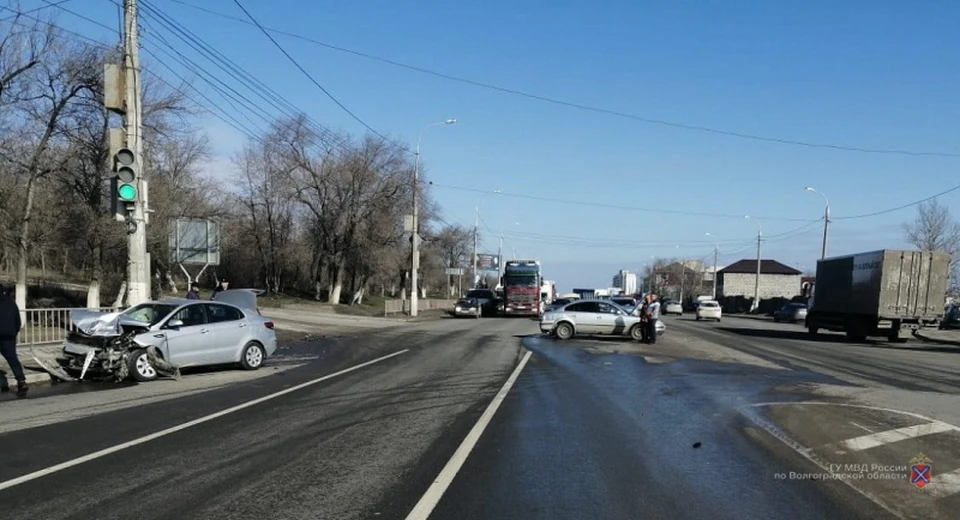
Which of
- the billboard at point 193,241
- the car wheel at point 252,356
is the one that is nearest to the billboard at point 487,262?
the billboard at point 193,241

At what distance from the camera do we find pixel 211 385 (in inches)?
517

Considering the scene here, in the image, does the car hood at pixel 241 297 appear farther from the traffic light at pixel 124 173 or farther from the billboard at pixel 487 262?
the billboard at pixel 487 262

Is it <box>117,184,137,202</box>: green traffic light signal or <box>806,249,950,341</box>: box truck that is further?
<box>806,249,950,341</box>: box truck

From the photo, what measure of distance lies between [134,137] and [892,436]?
14.7 m

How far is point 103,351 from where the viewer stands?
13.1m

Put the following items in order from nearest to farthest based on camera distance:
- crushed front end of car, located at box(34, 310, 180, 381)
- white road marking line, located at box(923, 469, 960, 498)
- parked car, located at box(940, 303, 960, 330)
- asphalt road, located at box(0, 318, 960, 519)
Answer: asphalt road, located at box(0, 318, 960, 519) < white road marking line, located at box(923, 469, 960, 498) < crushed front end of car, located at box(34, 310, 180, 381) < parked car, located at box(940, 303, 960, 330)

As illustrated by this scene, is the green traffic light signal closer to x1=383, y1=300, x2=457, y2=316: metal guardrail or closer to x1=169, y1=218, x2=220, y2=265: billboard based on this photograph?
x1=169, y1=218, x2=220, y2=265: billboard

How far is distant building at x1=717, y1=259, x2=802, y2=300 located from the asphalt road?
12541 cm

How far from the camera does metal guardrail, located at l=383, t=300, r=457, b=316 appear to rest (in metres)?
47.5

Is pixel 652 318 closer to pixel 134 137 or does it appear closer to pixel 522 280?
Result: pixel 134 137

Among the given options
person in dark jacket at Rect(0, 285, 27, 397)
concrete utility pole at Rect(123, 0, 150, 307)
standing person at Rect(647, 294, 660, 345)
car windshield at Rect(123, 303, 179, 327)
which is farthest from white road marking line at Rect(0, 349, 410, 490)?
standing person at Rect(647, 294, 660, 345)

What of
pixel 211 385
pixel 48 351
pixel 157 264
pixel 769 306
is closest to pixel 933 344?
pixel 211 385

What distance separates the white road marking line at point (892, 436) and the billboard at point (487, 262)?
101 meters

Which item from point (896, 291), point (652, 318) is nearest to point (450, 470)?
point (652, 318)
